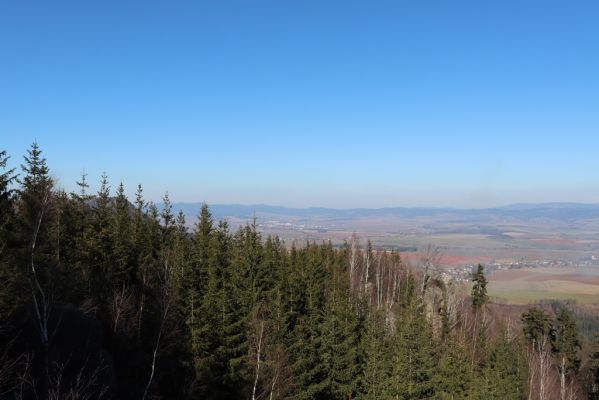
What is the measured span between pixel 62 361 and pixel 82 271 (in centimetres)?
1094

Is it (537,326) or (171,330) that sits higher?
(171,330)

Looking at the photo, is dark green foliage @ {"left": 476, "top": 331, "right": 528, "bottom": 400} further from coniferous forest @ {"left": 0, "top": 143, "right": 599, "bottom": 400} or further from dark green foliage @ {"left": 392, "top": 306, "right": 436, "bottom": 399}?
dark green foliage @ {"left": 392, "top": 306, "right": 436, "bottom": 399}

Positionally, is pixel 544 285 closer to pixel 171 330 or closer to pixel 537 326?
pixel 537 326

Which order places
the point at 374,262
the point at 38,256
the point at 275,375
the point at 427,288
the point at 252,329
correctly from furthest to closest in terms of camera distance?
the point at 374,262 < the point at 427,288 < the point at 252,329 < the point at 275,375 < the point at 38,256

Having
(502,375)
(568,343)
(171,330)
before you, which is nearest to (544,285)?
(568,343)

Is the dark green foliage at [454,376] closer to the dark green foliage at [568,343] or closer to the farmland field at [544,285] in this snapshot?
the dark green foliage at [568,343]

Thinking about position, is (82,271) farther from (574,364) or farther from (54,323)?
(574,364)

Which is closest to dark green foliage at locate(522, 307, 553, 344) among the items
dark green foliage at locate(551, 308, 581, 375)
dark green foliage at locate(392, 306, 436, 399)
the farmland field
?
dark green foliage at locate(551, 308, 581, 375)

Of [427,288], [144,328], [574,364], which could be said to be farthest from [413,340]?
[574,364]

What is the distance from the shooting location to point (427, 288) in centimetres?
6272

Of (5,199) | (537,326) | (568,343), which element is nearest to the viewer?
(5,199)

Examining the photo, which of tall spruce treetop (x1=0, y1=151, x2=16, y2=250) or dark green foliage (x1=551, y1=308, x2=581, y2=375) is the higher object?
tall spruce treetop (x1=0, y1=151, x2=16, y2=250)

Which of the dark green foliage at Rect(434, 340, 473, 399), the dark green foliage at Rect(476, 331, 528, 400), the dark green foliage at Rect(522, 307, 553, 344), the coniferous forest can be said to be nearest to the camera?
the coniferous forest

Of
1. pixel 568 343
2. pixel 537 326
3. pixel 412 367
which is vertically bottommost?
pixel 568 343
